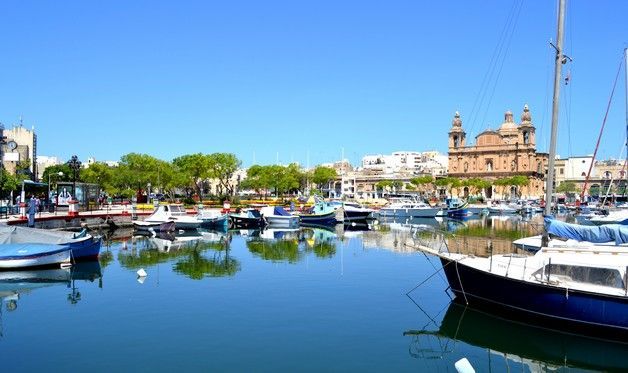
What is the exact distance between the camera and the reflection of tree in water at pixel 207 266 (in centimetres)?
2865

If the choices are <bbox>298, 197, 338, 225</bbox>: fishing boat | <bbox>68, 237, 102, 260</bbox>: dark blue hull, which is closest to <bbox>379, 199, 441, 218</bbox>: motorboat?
<bbox>298, 197, 338, 225</bbox>: fishing boat

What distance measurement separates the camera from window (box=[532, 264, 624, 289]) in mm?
16578

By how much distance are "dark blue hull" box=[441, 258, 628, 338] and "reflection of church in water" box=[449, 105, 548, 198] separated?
124 m

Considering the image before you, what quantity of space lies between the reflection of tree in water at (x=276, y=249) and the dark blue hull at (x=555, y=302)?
15.8m

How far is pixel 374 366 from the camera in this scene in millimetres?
14359

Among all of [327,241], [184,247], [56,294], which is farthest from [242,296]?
[327,241]

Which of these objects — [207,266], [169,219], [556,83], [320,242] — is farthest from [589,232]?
[169,219]

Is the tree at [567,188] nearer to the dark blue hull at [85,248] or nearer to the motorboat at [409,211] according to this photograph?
the motorboat at [409,211]

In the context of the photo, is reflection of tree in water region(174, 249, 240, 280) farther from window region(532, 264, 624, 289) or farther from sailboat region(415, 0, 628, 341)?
window region(532, 264, 624, 289)

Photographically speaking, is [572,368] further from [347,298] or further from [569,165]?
[569,165]

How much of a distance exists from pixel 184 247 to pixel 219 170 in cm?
5329

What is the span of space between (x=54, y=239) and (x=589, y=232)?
25387 millimetres

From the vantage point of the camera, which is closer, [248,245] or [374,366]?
[374,366]

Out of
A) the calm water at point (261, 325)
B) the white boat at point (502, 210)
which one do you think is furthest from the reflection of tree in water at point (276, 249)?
the white boat at point (502, 210)
